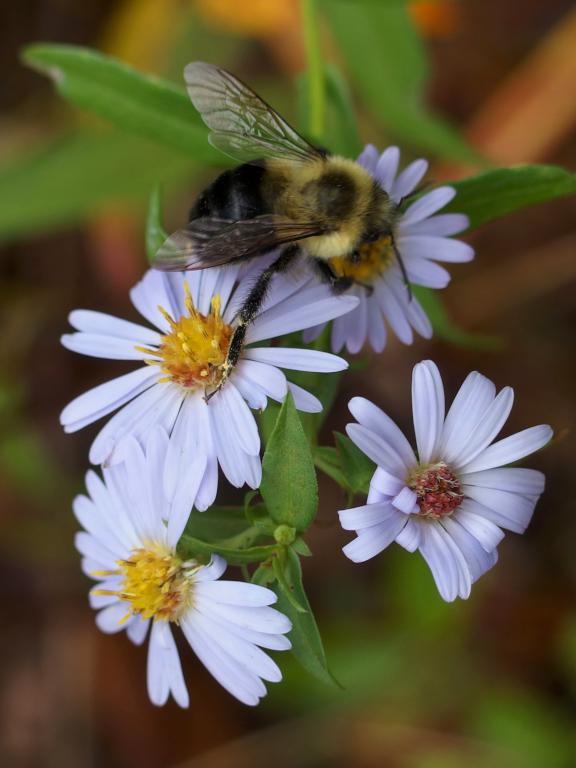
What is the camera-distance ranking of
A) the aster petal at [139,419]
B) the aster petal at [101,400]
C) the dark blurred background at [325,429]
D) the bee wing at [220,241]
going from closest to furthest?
1. the bee wing at [220,241]
2. the aster petal at [139,419]
3. the aster petal at [101,400]
4. the dark blurred background at [325,429]

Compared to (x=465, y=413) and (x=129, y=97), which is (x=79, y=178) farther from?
(x=465, y=413)

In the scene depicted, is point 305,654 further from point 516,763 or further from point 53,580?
point 53,580

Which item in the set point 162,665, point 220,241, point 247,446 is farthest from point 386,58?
point 162,665

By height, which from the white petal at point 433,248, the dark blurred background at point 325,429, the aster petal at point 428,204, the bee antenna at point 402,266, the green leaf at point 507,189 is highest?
the green leaf at point 507,189

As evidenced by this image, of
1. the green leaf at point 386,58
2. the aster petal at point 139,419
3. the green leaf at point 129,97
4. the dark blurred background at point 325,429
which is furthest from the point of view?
the dark blurred background at point 325,429

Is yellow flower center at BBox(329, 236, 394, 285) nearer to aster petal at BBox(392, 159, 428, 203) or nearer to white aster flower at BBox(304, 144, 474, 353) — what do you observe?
white aster flower at BBox(304, 144, 474, 353)

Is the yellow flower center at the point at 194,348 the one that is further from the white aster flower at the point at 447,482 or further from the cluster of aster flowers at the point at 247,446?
the white aster flower at the point at 447,482

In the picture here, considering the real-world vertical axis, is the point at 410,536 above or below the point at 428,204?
below

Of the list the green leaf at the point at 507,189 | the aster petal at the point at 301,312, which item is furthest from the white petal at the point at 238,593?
the green leaf at the point at 507,189

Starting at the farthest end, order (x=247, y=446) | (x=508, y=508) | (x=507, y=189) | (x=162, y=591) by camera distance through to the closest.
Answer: (x=507, y=189), (x=162, y=591), (x=247, y=446), (x=508, y=508)
